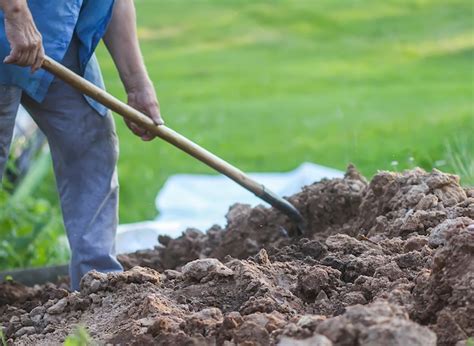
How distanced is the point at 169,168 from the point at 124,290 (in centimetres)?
715

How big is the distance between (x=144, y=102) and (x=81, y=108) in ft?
1.05

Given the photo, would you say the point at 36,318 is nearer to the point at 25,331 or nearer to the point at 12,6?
the point at 25,331

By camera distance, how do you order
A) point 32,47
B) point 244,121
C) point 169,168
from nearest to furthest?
point 32,47 → point 169,168 → point 244,121

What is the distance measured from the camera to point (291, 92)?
1609cm

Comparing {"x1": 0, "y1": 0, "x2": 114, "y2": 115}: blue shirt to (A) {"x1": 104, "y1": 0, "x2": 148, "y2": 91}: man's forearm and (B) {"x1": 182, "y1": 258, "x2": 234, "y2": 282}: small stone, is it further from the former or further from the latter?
(B) {"x1": 182, "y1": 258, "x2": 234, "y2": 282}: small stone

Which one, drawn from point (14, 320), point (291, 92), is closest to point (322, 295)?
point (14, 320)

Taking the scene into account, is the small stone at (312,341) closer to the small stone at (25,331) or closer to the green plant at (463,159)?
the small stone at (25,331)

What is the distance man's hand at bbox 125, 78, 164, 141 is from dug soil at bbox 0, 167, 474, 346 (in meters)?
0.83

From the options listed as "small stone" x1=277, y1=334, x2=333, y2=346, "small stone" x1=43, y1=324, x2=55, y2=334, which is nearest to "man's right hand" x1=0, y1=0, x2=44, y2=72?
"small stone" x1=43, y1=324, x2=55, y2=334

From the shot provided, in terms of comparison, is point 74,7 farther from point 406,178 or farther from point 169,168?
point 169,168

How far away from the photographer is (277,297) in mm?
3580

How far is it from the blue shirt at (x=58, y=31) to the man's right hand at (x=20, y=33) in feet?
0.70

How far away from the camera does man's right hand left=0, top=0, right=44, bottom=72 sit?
420 centimetres

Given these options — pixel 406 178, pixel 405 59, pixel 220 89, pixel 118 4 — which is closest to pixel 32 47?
pixel 118 4
